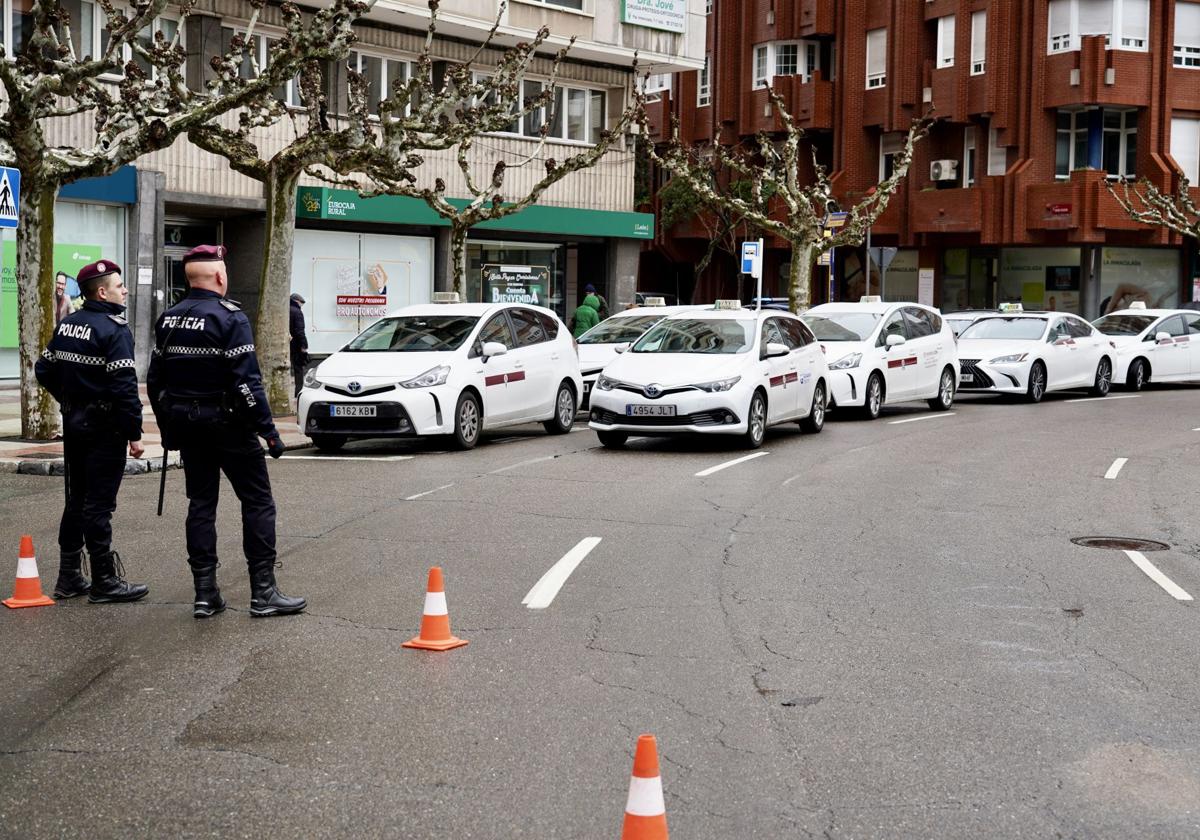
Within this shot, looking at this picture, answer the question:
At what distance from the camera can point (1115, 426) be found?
72.0 feet

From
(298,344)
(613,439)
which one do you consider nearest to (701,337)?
(613,439)

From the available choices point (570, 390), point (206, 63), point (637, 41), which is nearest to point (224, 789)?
point (570, 390)

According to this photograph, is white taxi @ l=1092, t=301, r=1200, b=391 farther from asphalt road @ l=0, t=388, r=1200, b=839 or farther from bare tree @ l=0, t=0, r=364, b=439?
asphalt road @ l=0, t=388, r=1200, b=839

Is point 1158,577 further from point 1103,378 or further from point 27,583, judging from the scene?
point 1103,378

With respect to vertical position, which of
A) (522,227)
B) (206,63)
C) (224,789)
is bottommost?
(224,789)

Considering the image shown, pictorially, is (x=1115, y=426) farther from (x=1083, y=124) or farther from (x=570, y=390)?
(x=1083, y=124)

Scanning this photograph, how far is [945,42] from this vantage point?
166ft

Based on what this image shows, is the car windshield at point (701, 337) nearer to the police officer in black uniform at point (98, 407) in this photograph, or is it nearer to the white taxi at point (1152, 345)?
the police officer in black uniform at point (98, 407)

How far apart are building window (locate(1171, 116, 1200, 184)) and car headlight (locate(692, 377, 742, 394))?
34.6 m

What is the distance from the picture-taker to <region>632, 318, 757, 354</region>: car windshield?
1856 centimetres

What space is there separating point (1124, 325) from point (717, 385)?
54.3ft

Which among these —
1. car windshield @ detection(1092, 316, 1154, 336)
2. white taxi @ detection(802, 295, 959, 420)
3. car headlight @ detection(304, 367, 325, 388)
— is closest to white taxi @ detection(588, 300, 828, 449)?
white taxi @ detection(802, 295, 959, 420)

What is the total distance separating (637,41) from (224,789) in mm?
32359

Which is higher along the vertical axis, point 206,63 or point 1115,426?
point 206,63
